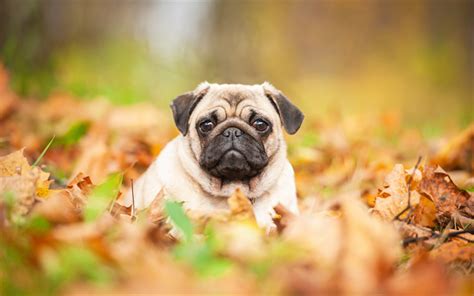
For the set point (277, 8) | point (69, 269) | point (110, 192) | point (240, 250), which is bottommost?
point (69, 269)

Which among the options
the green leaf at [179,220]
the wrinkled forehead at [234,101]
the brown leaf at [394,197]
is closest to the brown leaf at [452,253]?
the brown leaf at [394,197]

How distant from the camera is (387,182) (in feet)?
10.1

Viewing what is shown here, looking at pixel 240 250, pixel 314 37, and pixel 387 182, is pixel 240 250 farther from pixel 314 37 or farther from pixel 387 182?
pixel 314 37

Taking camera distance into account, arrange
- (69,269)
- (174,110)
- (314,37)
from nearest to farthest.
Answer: (69,269)
(174,110)
(314,37)

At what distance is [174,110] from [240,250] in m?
1.97

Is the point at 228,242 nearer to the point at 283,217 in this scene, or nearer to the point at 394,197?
the point at 283,217

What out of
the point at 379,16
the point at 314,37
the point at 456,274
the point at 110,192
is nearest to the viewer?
the point at 456,274

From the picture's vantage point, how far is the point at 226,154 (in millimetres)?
3574

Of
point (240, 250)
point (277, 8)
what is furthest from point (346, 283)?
point (277, 8)

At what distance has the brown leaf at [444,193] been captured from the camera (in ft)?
10.2

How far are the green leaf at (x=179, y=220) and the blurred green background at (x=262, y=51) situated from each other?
444cm

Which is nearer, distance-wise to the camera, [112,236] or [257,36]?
[112,236]

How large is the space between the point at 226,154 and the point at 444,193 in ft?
4.06

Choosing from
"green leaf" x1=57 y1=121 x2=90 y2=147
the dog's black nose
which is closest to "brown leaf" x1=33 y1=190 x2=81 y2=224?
the dog's black nose
